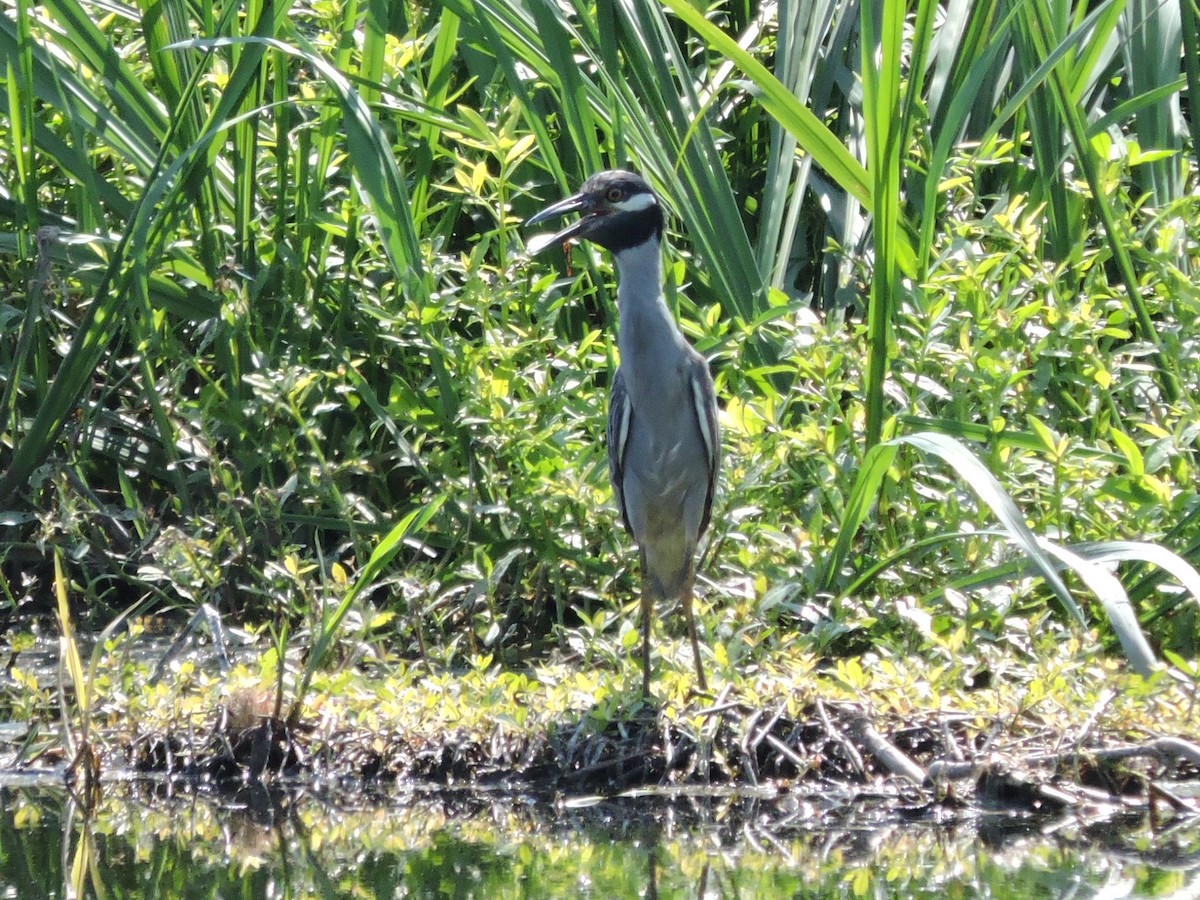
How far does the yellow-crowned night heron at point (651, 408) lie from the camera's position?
4.82 meters

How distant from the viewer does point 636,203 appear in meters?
4.82

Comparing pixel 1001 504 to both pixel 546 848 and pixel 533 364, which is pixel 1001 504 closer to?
pixel 546 848

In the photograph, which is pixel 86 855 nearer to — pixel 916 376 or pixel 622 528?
pixel 622 528

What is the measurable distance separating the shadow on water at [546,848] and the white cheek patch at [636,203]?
1.73 m

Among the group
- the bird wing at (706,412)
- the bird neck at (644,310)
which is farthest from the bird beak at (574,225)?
the bird wing at (706,412)

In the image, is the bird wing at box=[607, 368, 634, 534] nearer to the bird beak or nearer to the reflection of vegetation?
the reflection of vegetation

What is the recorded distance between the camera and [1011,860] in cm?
345

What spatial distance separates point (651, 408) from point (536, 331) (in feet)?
1.73

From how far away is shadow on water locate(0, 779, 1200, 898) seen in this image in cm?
337

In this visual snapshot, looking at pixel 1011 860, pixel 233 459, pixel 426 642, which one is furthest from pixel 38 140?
pixel 1011 860

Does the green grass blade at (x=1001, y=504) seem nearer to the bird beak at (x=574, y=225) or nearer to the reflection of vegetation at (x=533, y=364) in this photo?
the reflection of vegetation at (x=533, y=364)

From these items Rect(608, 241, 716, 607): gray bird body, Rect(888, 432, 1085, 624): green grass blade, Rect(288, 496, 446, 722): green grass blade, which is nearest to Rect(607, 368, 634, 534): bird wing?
Rect(608, 241, 716, 607): gray bird body

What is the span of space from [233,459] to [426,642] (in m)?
0.96

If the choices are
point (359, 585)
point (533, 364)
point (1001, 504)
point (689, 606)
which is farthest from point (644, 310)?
point (1001, 504)
